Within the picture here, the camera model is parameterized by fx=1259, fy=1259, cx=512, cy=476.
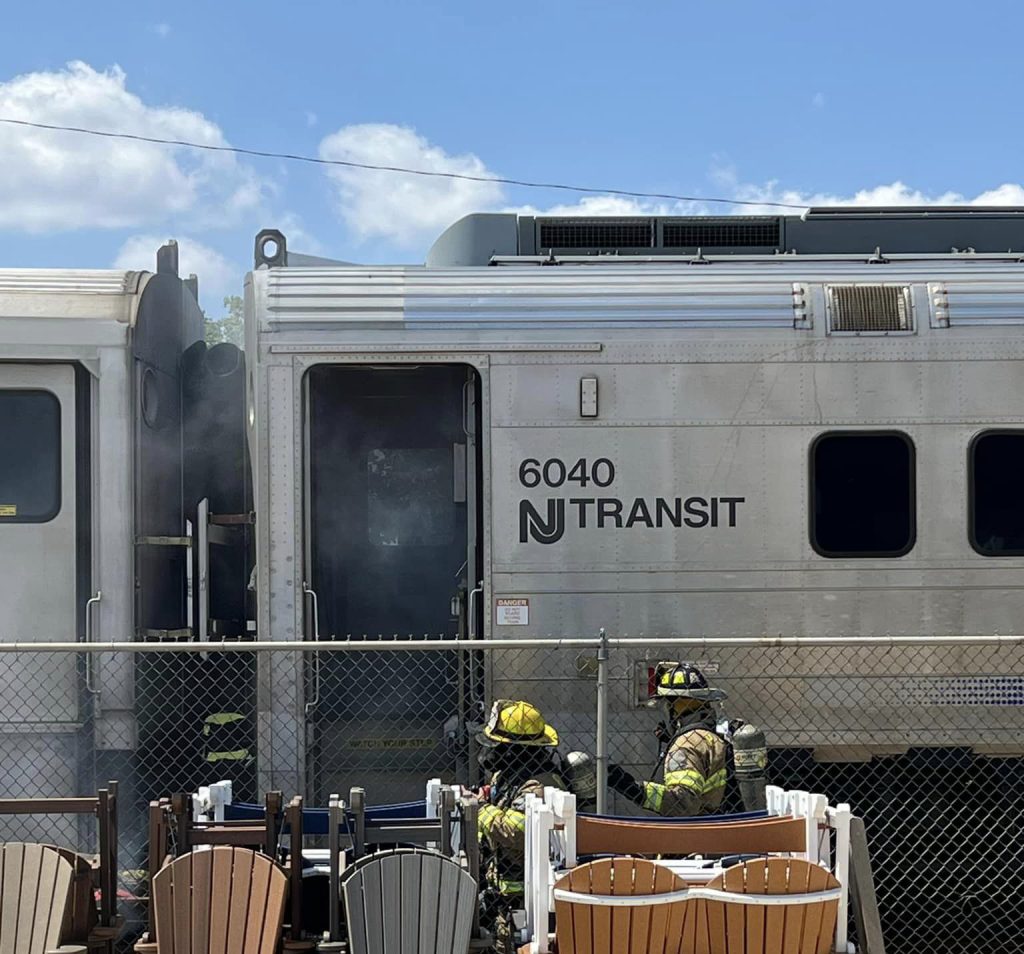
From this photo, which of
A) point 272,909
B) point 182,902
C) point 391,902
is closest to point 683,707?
point 391,902

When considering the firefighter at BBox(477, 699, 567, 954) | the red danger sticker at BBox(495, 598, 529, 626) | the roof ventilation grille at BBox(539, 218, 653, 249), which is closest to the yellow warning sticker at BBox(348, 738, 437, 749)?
the red danger sticker at BBox(495, 598, 529, 626)

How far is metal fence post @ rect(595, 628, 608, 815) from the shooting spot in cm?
515

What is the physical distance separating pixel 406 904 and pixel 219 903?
63 cm

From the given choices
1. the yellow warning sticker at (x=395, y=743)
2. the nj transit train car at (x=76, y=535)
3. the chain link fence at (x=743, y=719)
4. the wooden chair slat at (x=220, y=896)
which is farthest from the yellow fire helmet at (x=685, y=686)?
the nj transit train car at (x=76, y=535)

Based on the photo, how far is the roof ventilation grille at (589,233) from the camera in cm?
746

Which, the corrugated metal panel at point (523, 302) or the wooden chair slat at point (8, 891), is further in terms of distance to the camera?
the corrugated metal panel at point (523, 302)

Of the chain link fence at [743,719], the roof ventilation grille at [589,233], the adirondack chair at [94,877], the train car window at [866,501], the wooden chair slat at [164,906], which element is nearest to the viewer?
the wooden chair slat at [164,906]

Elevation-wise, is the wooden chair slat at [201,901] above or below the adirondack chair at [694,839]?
below

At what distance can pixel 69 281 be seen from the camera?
672cm

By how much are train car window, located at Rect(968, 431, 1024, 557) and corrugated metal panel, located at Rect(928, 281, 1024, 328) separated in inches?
23.4

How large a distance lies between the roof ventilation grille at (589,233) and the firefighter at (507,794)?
323 centimetres

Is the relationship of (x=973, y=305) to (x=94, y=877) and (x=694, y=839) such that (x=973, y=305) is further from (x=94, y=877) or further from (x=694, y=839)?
(x=94, y=877)

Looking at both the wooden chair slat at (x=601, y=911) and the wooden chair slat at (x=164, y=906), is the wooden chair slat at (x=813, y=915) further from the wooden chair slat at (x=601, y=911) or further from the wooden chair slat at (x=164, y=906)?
the wooden chair slat at (x=164, y=906)

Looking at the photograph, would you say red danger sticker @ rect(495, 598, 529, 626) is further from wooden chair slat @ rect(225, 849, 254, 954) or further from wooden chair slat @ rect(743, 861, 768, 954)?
wooden chair slat @ rect(743, 861, 768, 954)
